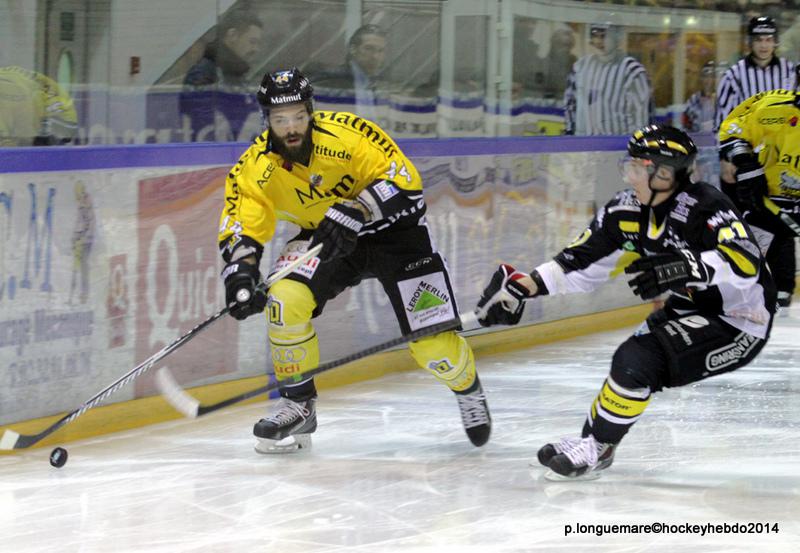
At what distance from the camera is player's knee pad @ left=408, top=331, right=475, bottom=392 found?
13.2 feet

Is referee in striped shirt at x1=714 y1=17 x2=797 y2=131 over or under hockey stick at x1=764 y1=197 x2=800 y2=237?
over

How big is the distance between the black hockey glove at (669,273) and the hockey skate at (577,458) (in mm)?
507

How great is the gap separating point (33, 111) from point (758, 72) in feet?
12.0

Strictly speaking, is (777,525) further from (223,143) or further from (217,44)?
(217,44)

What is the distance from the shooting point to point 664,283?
3.35 meters

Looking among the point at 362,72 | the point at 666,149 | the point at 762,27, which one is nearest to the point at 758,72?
the point at 762,27

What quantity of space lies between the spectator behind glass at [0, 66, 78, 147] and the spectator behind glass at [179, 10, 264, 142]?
568mm

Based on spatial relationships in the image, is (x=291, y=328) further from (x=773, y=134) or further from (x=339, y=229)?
(x=773, y=134)

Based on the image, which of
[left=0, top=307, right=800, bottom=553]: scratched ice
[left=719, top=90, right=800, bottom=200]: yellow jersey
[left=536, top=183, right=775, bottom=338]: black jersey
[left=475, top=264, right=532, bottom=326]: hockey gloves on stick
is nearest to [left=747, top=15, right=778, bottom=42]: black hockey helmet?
[left=719, top=90, right=800, bottom=200]: yellow jersey

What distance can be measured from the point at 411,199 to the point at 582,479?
914 mm

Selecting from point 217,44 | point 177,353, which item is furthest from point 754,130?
point 177,353

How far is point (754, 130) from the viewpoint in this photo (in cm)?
584

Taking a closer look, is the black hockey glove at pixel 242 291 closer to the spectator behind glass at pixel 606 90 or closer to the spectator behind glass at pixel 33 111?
the spectator behind glass at pixel 33 111

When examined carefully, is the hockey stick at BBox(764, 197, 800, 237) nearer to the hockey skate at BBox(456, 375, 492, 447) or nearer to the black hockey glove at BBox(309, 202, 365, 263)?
the hockey skate at BBox(456, 375, 492, 447)
